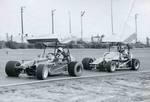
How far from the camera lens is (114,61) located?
2164 centimetres

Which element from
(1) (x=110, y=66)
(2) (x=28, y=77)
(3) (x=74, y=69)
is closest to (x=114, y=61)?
(1) (x=110, y=66)

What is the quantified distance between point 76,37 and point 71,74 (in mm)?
2112

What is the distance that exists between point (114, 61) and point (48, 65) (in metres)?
6.08

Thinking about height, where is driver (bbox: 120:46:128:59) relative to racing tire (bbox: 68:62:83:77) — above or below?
above

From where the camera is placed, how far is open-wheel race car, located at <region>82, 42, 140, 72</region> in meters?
20.9

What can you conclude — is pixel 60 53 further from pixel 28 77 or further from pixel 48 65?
pixel 28 77

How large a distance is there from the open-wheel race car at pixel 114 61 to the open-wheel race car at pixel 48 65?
2836mm

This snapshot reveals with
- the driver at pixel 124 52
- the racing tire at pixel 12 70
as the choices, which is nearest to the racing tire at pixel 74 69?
the racing tire at pixel 12 70

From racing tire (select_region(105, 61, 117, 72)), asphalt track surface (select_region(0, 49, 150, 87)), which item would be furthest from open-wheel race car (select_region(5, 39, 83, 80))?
racing tire (select_region(105, 61, 117, 72))

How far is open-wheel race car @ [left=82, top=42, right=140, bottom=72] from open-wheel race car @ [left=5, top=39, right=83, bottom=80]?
9.31ft

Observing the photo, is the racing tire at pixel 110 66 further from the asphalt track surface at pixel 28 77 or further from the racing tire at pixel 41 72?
the racing tire at pixel 41 72

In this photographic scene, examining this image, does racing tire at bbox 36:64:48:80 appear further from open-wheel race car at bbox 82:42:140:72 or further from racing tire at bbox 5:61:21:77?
open-wheel race car at bbox 82:42:140:72

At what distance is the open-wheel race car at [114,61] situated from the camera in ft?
68.5

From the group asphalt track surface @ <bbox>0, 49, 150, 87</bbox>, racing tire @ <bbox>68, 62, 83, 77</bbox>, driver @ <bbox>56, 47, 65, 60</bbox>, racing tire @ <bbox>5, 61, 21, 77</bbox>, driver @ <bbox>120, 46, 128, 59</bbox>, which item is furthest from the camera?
driver @ <bbox>120, 46, 128, 59</bbox>
